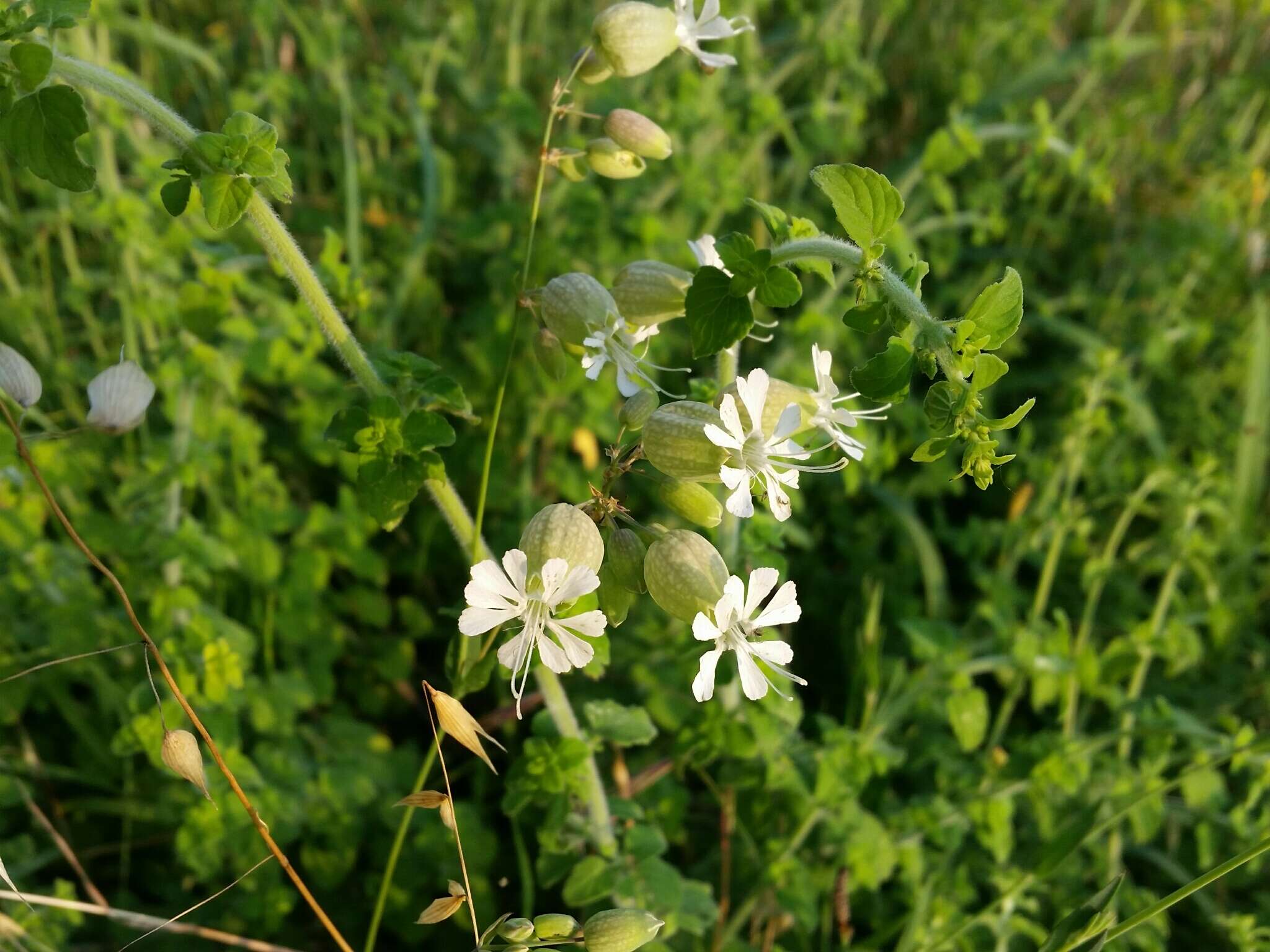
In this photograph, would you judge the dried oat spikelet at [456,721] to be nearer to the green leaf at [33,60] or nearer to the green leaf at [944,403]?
the green leaf at [944,403]

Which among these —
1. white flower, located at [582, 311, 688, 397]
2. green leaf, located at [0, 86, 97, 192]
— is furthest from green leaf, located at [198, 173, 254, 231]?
white flower, located at [582, 311, 688, 397]

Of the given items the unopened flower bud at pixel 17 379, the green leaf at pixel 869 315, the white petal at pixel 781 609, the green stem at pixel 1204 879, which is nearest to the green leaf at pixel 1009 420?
the green leaf at pixel 869 315

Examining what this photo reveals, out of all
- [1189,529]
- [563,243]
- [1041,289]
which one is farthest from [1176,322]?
[563,243]

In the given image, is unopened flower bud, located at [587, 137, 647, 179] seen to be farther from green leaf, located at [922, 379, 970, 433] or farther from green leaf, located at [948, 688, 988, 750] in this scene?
green leaf, located at [948, 688, 988, 750]

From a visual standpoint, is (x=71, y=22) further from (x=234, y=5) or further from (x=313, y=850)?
(x=234, y=5)

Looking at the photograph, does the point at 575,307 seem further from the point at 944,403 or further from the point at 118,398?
the point at 118,398
